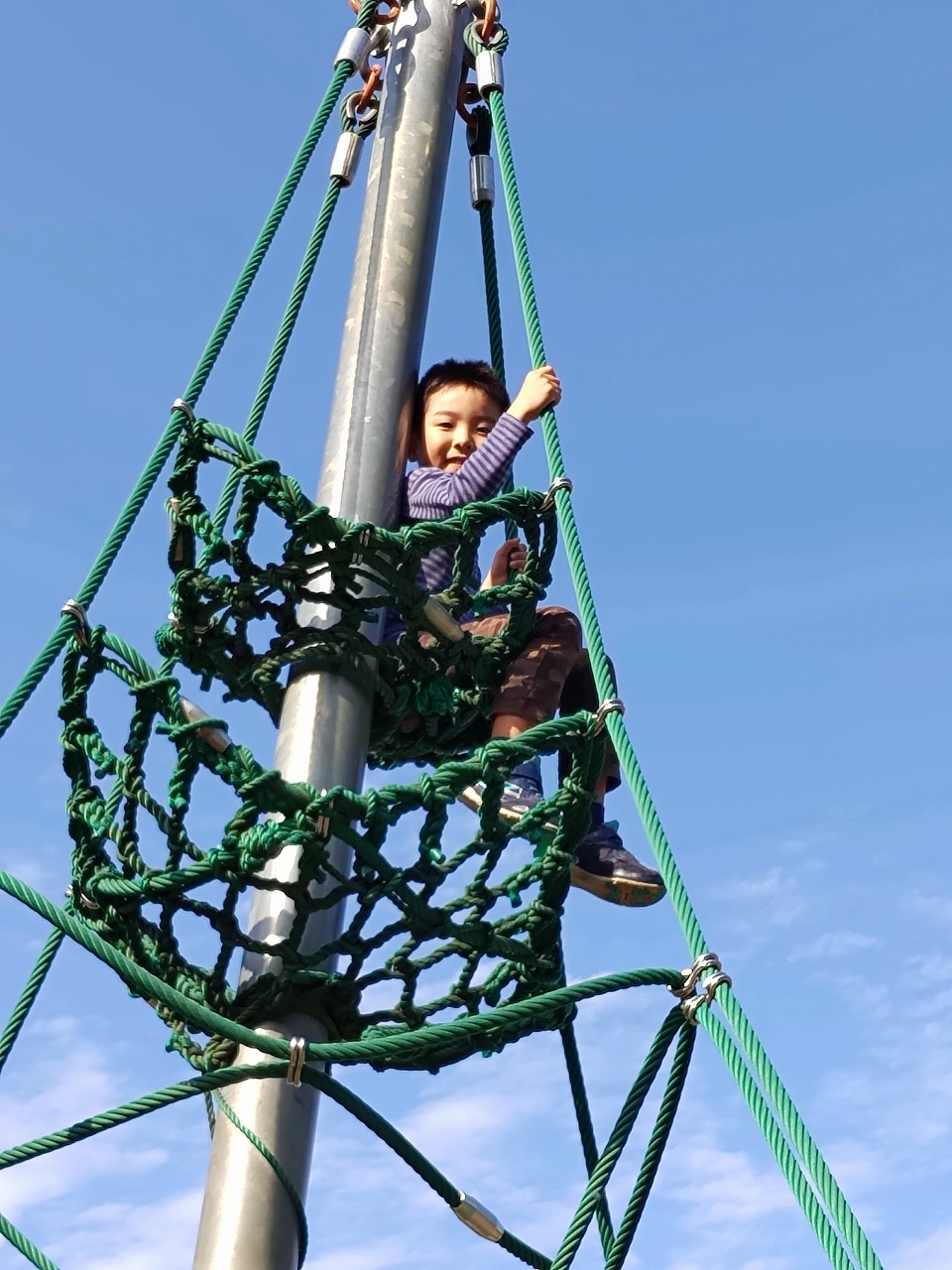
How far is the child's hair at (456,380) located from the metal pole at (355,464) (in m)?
0.16

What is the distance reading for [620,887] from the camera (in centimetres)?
436

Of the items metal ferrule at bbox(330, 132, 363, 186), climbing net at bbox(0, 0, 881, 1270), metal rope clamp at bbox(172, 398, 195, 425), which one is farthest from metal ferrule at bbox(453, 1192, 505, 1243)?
metal ferrule at bbox(330, 132, 363, 186)

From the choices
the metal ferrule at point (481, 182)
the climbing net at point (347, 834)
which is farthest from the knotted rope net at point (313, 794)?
the metal ferrule at point (481, 182)

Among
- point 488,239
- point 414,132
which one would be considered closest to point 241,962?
point 414,132

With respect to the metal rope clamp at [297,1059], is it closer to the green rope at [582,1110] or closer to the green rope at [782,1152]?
the green rope at [782,1152]

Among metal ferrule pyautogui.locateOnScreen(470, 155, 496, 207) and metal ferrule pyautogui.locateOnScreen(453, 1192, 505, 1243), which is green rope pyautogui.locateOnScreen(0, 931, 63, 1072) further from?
metal ferrule pyautogui.locateOnScreen(470, 155, 496, 207)

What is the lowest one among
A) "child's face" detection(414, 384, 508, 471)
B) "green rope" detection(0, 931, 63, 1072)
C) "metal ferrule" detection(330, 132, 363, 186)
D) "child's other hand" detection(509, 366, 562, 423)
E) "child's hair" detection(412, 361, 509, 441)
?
"green rope" detection(0, 931, 63, 1072)

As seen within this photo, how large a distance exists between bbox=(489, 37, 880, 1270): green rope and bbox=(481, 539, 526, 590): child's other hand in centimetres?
28

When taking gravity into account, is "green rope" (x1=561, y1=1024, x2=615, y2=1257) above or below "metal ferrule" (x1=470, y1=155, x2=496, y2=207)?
below

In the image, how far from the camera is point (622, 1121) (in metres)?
3.66

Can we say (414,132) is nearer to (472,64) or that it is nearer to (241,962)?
(472,64)

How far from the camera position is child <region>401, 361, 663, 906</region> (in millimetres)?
4375

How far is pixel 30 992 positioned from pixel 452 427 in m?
1.59

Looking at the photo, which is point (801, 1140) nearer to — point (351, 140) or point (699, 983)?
point (699, 983)
